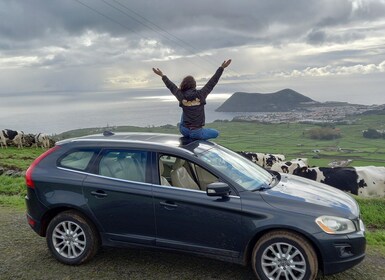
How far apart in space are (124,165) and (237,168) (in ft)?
5.46

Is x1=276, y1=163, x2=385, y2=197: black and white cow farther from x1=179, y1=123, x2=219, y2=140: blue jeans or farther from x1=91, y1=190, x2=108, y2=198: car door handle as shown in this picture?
x1=91, y1=190, x2=108, y2=198: car door handle

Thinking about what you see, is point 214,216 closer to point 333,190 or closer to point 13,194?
point 333,190

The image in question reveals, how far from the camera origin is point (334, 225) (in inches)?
191

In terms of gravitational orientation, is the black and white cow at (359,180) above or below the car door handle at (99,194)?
below

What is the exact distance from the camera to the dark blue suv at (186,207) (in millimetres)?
4883

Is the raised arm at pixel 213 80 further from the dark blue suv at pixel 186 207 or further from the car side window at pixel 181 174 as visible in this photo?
the car side window at pixel 181 174

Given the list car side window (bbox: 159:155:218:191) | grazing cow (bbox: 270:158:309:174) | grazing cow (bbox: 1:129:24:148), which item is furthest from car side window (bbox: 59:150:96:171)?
grazing cow (bbox: 1:129:24:148)

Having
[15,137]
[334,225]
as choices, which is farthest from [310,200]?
[15,137]

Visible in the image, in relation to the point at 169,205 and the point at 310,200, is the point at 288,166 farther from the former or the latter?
the point at 169,205

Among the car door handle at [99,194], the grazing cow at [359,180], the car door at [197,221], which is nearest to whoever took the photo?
the car door at [197,221]

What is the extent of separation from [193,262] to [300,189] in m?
1.91

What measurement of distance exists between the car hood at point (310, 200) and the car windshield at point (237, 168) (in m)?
0.22

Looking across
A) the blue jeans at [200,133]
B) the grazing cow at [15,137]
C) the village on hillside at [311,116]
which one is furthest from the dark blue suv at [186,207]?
the village on hillside at [311,116]

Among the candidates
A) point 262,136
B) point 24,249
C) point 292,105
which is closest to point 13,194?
point 24,249
